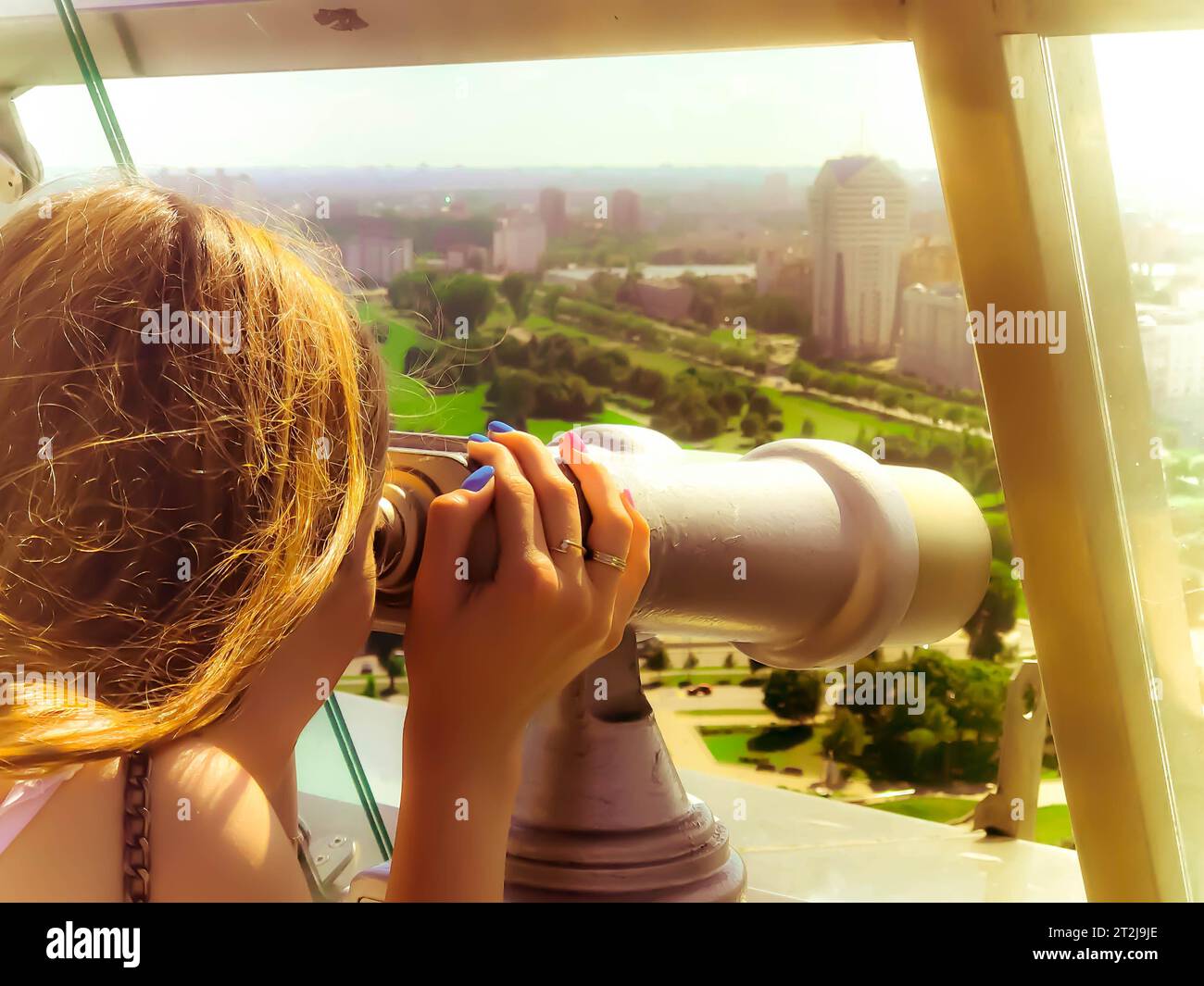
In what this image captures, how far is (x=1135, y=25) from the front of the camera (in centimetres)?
73

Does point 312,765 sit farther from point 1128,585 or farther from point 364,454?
point 1128,585

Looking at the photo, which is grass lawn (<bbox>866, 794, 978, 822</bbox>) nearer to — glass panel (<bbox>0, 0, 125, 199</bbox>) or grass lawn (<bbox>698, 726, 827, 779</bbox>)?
grass lawn (<bbox>698, 726, 827, 779</bbox>)

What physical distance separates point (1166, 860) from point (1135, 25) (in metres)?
0.62

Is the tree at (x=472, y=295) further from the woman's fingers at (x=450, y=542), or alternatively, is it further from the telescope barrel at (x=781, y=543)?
the woman's fingers at (x=450, y=542)

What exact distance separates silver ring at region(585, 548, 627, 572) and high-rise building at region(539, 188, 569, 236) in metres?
0.97

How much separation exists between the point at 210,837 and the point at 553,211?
1.10 metres

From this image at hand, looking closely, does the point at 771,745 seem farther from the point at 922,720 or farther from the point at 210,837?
the point at 210,837

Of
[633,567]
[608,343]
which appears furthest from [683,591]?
[608,343]

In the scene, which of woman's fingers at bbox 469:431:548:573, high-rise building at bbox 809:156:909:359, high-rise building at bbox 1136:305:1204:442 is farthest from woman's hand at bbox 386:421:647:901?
high-rise building at bbox 809:156:909:359

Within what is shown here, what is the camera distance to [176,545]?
471 millimetres

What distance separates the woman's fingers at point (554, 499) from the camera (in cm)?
53

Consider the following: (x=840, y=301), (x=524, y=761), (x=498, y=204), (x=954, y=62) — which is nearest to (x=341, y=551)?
(x=524, y=761)

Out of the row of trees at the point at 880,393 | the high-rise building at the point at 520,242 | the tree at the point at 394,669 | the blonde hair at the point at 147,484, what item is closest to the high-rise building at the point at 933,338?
the row of trees at the point at 880,393

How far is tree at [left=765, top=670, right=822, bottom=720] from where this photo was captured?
1588 millimetres
